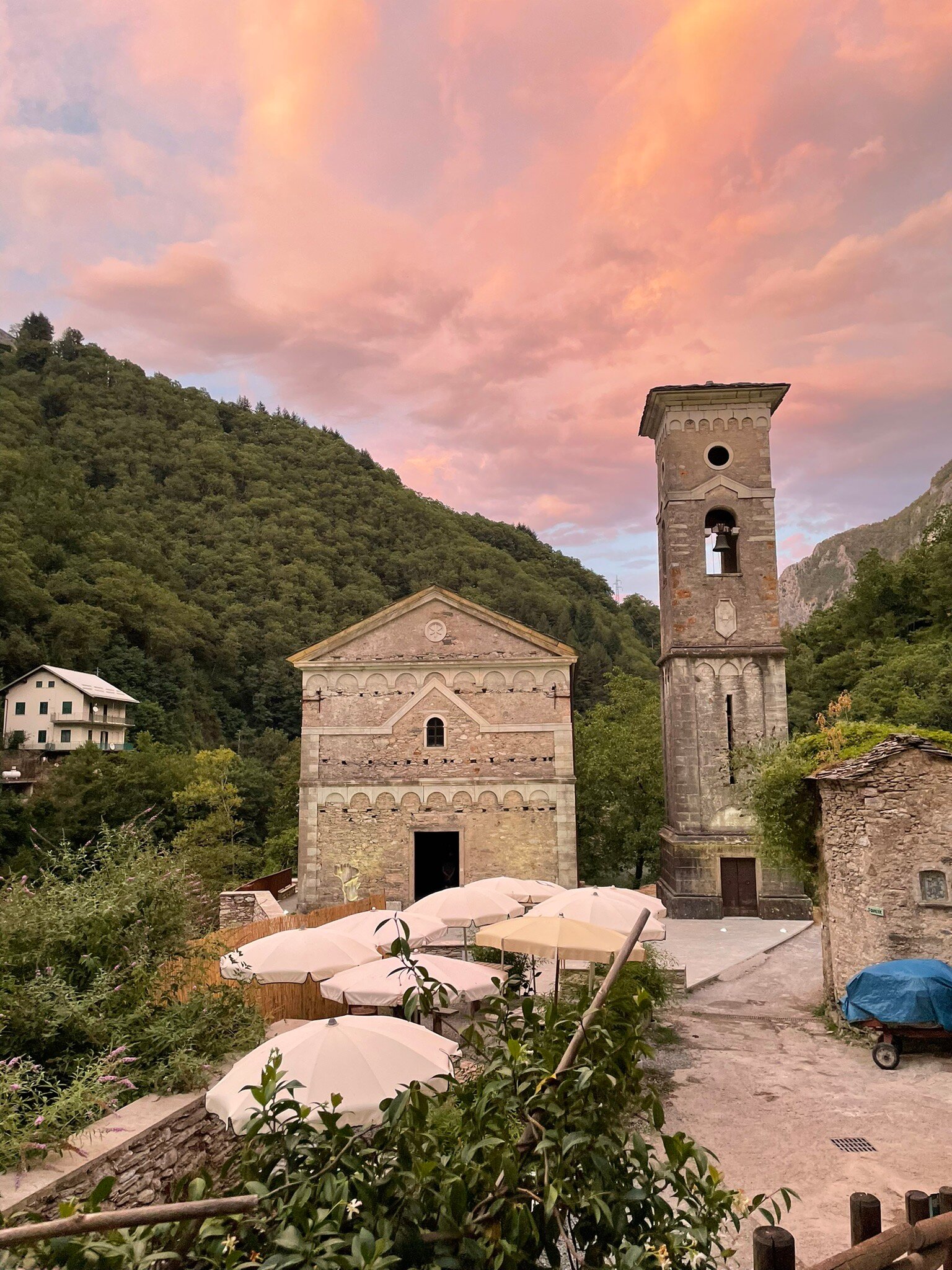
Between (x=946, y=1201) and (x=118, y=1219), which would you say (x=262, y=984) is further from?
(x=118, y=1219)

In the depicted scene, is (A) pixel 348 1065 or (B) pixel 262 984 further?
(B) pixel 262 984

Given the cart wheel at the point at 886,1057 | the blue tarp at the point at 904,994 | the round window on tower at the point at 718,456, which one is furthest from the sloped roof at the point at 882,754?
the round window on tower at the point at 718,456

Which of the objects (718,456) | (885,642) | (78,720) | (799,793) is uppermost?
(718,456)

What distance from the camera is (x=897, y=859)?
10203 millimetres

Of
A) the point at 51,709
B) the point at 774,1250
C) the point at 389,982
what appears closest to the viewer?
the point at 774,1250

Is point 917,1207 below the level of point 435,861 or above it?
above

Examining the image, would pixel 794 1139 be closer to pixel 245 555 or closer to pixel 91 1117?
pixel 91 1117

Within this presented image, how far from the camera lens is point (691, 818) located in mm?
19828

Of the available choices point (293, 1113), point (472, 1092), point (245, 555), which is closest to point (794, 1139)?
point (293, 1113)

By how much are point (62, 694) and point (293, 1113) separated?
45.5m

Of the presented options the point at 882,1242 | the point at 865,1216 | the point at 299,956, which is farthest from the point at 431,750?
the point at 882,1242

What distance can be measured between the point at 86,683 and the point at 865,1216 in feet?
159

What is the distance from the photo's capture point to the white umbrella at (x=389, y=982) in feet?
26.2

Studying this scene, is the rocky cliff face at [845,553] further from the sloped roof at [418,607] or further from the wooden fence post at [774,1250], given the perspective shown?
the wooden fence post at [774,1250]
